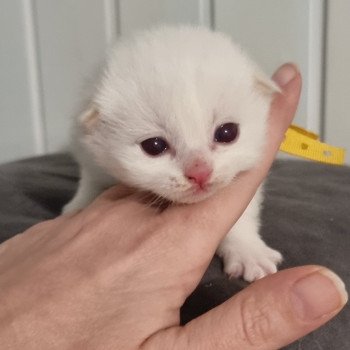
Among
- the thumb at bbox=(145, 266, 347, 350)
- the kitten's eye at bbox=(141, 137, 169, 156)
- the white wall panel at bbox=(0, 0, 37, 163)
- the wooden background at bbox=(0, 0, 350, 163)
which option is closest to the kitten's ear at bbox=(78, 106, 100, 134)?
the kitten's eye at bbox=(141, 137, 169, 156)

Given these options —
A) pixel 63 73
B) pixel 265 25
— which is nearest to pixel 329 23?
pixel 265 25

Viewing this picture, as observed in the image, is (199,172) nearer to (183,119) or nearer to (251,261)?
(183,119)

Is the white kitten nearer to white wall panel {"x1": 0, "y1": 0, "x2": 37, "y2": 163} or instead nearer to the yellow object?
the yellow object

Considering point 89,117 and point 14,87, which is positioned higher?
point 89,117

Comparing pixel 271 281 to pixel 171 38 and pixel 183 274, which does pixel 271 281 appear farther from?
pixel 171 38

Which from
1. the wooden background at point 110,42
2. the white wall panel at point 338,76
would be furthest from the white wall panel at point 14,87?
the white wall panel at point 338,76

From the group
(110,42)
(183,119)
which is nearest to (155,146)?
(183,119)
